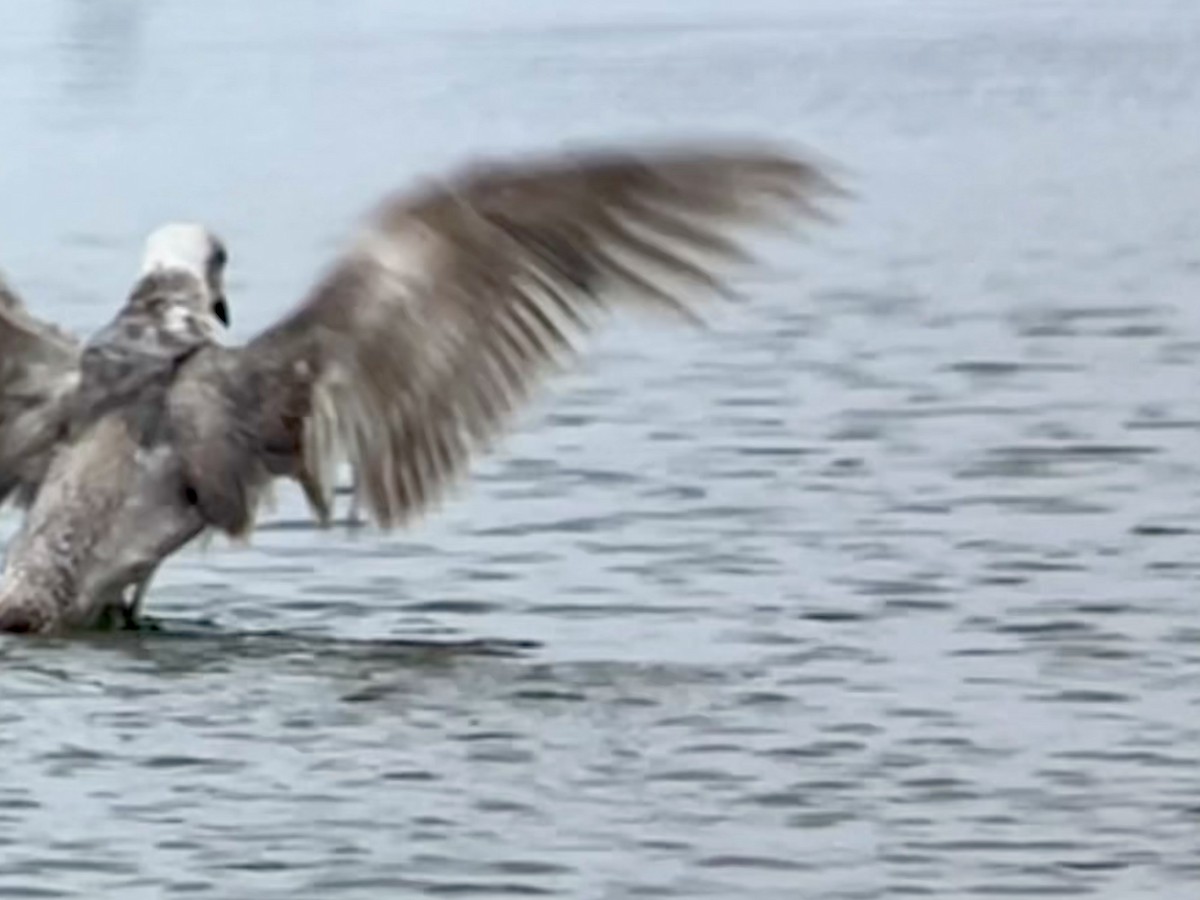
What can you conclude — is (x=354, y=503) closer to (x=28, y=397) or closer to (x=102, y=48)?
(x=28, y=397)

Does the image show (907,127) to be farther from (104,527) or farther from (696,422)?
(104,527)

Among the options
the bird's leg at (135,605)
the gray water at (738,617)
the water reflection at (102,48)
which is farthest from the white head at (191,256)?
the water reflection at (102,48)

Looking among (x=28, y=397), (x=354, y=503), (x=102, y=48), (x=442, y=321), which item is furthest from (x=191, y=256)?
(x=102, y=48)

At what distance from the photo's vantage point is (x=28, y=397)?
34.0 feet

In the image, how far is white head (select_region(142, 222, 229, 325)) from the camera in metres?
10.7

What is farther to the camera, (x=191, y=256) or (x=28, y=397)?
(x=191, y=256)

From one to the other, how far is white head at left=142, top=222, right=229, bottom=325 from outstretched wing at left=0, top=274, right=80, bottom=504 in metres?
0.33

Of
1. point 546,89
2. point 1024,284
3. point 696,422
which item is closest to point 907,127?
point 546,89

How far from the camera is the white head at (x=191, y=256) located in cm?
1067

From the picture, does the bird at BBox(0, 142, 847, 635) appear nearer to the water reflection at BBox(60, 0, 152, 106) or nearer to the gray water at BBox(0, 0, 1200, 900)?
the gray water at BBox(0, 0, 1200, 900)

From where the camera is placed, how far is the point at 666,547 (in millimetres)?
10836

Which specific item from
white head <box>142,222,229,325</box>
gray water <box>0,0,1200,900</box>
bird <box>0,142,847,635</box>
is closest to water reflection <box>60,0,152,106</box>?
gray water <box>0,0,1200,900</box>

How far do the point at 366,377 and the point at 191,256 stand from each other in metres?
0.81

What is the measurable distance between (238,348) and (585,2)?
53.3 ft
